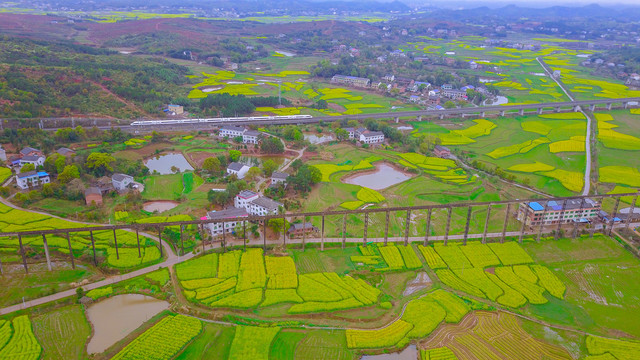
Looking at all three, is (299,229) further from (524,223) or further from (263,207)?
(524,223)

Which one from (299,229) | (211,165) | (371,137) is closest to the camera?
(299,229)

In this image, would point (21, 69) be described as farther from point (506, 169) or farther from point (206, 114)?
point (506, 169)

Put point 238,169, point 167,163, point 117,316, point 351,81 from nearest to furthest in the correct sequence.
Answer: point 117,316, point 238,169, point 167,163, point 351,81

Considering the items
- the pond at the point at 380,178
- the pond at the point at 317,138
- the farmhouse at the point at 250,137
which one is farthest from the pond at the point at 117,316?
the pond at the point at 317,138

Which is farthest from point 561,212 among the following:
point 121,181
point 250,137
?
point 121,181

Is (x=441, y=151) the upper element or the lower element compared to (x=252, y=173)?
lower

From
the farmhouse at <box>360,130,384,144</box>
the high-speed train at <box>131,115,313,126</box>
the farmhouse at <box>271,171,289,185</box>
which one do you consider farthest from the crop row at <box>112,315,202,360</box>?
the high-speed train at <box>131,115,313,126</box>

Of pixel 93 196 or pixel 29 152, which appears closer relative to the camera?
pixel 93 196
